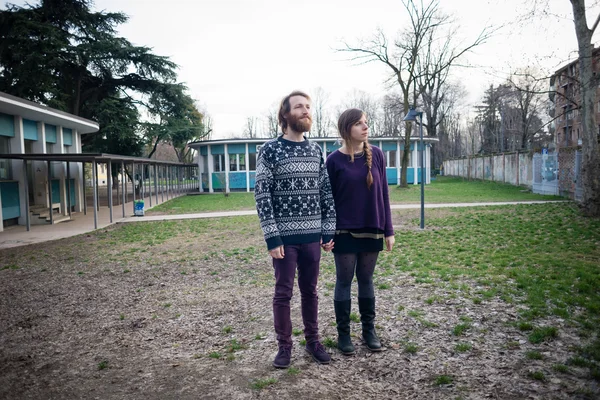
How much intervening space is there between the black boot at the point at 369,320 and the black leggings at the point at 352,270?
5cm

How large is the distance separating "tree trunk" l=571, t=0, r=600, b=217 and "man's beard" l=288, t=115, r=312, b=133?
392 inches

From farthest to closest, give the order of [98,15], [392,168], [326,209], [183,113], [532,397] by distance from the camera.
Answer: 1. [392,168]
2. [183,113]
3. [98,15]
4. [326,209]
5. [532,397]

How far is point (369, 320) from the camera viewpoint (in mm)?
3502

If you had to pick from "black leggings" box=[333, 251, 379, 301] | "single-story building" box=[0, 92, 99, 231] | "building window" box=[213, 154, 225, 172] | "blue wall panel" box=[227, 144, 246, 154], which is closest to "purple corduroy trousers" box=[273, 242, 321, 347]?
→ "black leggings" box=[333, 251, 379, 301]

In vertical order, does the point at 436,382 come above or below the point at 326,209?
below

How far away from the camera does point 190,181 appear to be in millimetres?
41000

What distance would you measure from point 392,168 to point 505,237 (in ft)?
82.8

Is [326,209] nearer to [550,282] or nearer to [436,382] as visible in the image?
[436,382]

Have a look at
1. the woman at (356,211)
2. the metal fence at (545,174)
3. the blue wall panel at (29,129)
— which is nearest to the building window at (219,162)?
the blue wall panel at (29,129)

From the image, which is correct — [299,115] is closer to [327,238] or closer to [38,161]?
[327,238]

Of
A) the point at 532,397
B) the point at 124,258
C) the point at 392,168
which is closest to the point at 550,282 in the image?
the point at 532,397

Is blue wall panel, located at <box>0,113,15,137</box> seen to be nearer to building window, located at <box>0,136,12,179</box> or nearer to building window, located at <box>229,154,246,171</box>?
building window, located at <box>0,136,12,179</box>

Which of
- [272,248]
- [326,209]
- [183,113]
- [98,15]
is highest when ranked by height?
[98,15]

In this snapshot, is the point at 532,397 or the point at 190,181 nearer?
the point at 532,397
